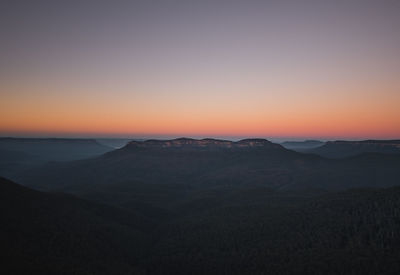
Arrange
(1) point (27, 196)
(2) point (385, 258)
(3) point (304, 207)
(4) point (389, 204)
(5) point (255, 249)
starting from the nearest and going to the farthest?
(2) point (385, 258)
(5) point (255, 249)
(4) point (389, 204)
(1) point (27, 196)
(3) point (304, 207)

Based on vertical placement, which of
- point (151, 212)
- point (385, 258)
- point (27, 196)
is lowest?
point (151, 212)

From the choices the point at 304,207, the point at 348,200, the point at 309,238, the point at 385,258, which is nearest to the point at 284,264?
the point at 309,238

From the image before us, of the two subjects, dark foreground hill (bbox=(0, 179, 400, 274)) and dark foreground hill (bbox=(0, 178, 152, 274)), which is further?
dark foreground hill (bbox=(0, 179, 400, 274))

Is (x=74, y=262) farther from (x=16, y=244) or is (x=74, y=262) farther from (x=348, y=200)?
(x=348, y=200)

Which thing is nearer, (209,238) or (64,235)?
(64,235)

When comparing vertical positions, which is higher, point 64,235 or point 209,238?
point 64,235
